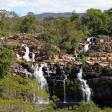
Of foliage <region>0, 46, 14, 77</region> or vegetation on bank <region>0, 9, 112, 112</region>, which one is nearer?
vegetation on bank <region>0, 9, 112, 112</region>

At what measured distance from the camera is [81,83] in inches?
2707

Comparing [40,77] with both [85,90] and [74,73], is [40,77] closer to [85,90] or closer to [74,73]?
[74,73]

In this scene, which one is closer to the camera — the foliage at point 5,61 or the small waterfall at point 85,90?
the foliage at point 5,61

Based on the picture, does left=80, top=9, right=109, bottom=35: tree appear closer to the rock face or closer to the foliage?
the rock face

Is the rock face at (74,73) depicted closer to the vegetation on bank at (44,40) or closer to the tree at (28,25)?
the vegetation on bank at (44,40)

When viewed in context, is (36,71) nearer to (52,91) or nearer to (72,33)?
(52,91)

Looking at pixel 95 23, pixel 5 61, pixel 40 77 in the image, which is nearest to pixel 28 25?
pixel 95 23

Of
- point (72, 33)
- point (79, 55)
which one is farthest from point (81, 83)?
point (72, 33)

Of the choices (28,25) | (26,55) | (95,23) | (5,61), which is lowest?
(26,55)

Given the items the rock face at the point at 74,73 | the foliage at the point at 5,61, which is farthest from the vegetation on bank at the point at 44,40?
the rock face at the point at 74,73

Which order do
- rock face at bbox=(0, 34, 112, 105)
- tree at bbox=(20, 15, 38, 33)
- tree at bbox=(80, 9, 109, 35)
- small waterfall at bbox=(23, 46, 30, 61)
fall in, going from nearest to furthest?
rock face at bbox=(0, 34, 112, 105) → small waterfall at bbox=(23, 46, 30, 61) → tree at bbox=(80, 9, 109, 35) → tree at bbox=(20, 15, 38, 33)

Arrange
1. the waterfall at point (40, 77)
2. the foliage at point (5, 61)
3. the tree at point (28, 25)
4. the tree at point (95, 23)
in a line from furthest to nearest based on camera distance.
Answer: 1. the tree at point (28, 25)
2. the tree at point (95, 23)
3. the waterfall at point (40, 77)
4. the foliage at point (5, 61)

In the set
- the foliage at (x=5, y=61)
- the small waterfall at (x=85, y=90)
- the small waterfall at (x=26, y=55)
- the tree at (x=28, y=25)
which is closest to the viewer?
the foliage at (x=5, y=61)

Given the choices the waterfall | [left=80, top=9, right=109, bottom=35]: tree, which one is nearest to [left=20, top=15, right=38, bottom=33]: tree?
[left=80, top=9, right=109, bottom=35]: tree
